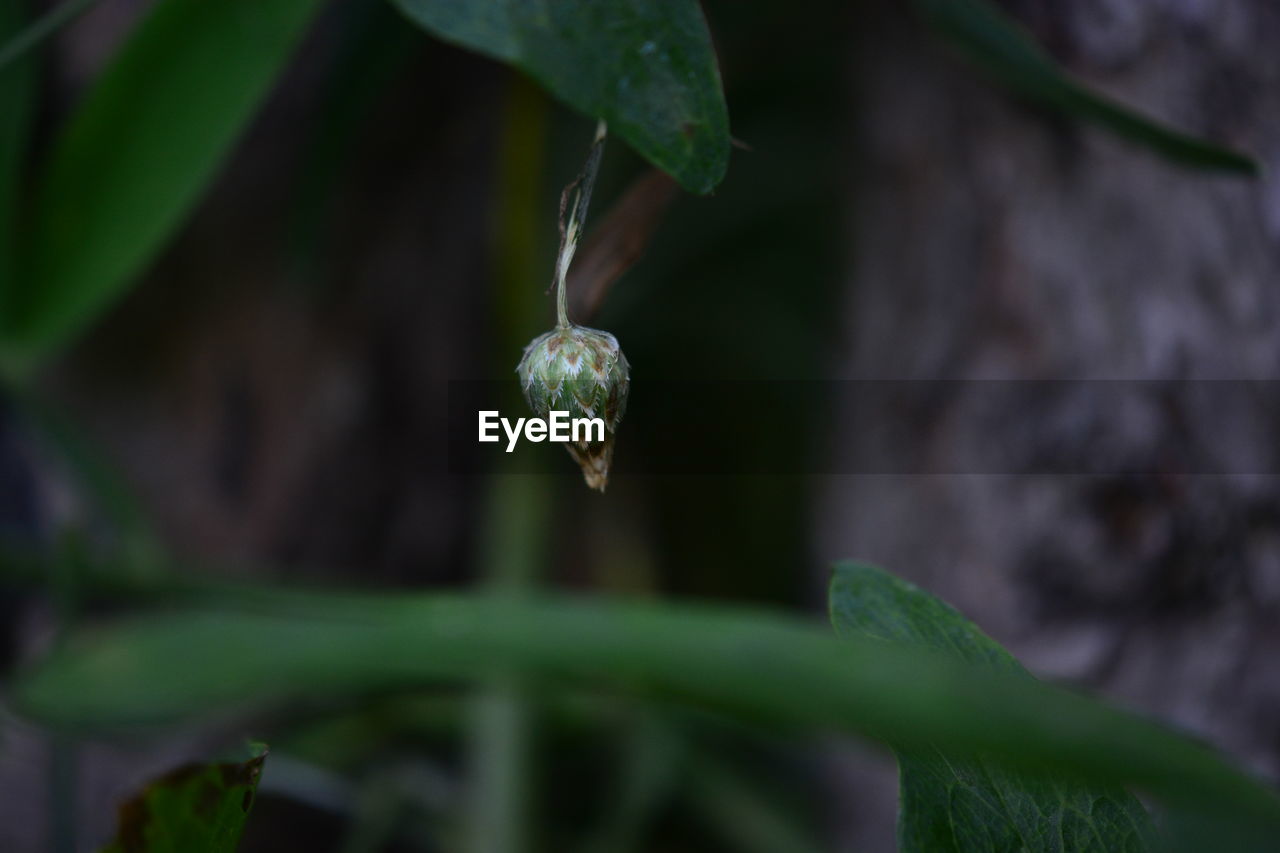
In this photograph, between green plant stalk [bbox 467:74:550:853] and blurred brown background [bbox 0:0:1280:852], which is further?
green plant stalk [bbox 467:74:550:853]

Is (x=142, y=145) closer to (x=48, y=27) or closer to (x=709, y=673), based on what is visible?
(x=48, y=27)

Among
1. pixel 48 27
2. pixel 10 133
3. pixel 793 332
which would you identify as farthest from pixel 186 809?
pixel 793 332

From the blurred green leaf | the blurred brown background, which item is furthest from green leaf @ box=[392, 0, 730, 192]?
the blurred brown background

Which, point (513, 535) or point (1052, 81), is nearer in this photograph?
point (1052, 81)

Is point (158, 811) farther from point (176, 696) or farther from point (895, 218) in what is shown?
point (895, 218)

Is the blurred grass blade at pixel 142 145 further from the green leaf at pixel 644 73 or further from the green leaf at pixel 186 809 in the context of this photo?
the green leaf at pixel 186 809

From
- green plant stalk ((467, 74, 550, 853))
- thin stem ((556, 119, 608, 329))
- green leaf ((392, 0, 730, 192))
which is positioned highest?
green leaf ((392, 0, 730, 192))

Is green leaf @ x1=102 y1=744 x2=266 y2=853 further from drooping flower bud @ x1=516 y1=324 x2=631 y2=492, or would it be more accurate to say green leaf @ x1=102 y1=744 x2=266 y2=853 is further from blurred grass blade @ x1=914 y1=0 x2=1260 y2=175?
blurred grass blade @ x1=914 y1=0 x2=1260 y2=175
